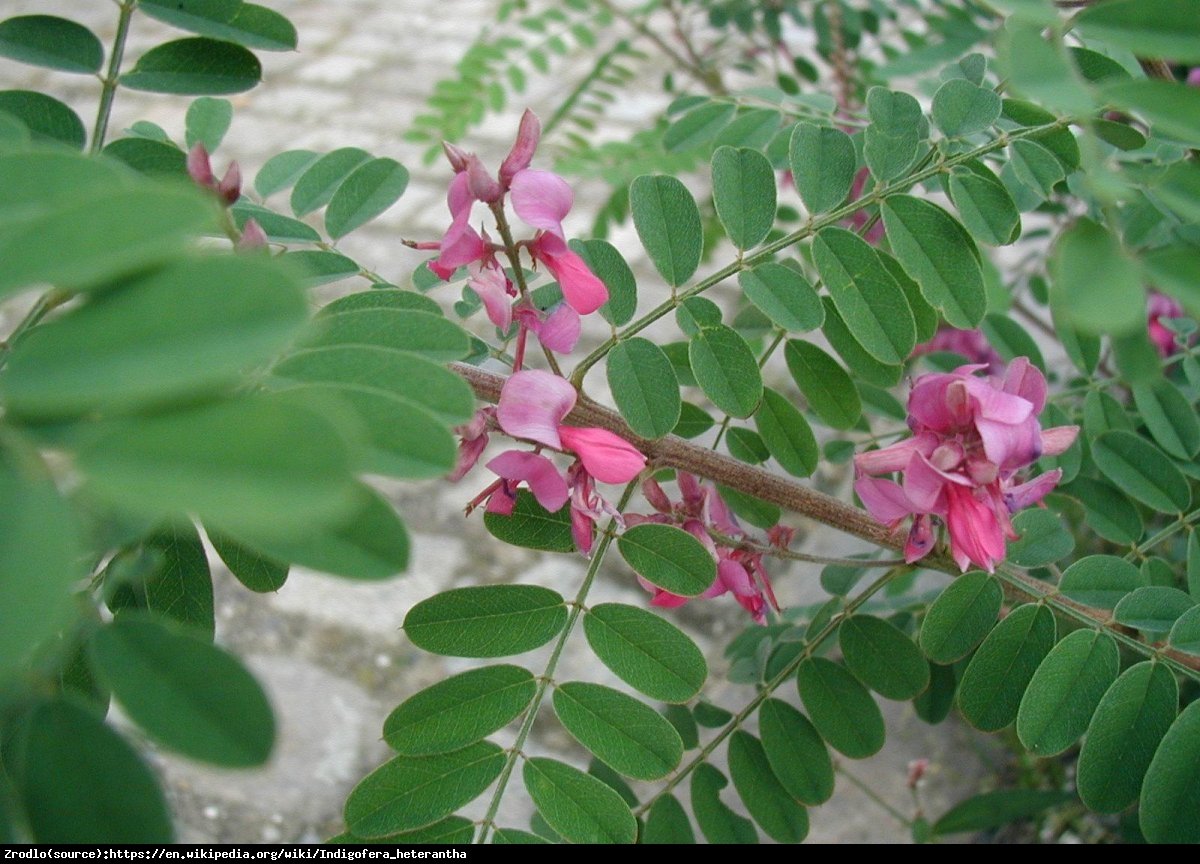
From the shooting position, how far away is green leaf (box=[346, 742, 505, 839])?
0.53m

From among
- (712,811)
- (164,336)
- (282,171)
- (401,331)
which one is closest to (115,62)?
(282,171)

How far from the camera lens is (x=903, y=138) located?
1.94 feet

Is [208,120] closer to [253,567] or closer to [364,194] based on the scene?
[364,194]

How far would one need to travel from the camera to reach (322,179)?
706 millimetres

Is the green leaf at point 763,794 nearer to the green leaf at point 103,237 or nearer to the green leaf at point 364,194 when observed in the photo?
the green leaf at point 364,194

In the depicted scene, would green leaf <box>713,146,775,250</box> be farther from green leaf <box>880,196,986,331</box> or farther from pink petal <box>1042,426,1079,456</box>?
pink petal <box>1042,426,1079,456</box>

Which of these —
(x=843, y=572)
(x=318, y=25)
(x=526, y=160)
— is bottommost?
(x=318, y=25)

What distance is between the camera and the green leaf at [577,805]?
1.80 ft

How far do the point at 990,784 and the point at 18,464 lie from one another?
1.17 metres

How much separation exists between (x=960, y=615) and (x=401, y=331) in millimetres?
359

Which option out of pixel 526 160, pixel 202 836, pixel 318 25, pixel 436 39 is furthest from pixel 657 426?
pixel 318 25

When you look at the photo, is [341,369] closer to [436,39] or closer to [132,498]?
[132,498]

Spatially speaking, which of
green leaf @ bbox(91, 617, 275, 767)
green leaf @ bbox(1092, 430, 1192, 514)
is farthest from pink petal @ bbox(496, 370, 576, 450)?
green leaf @ bbox(1092, 430, 1192, 514)

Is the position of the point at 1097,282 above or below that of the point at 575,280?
above
